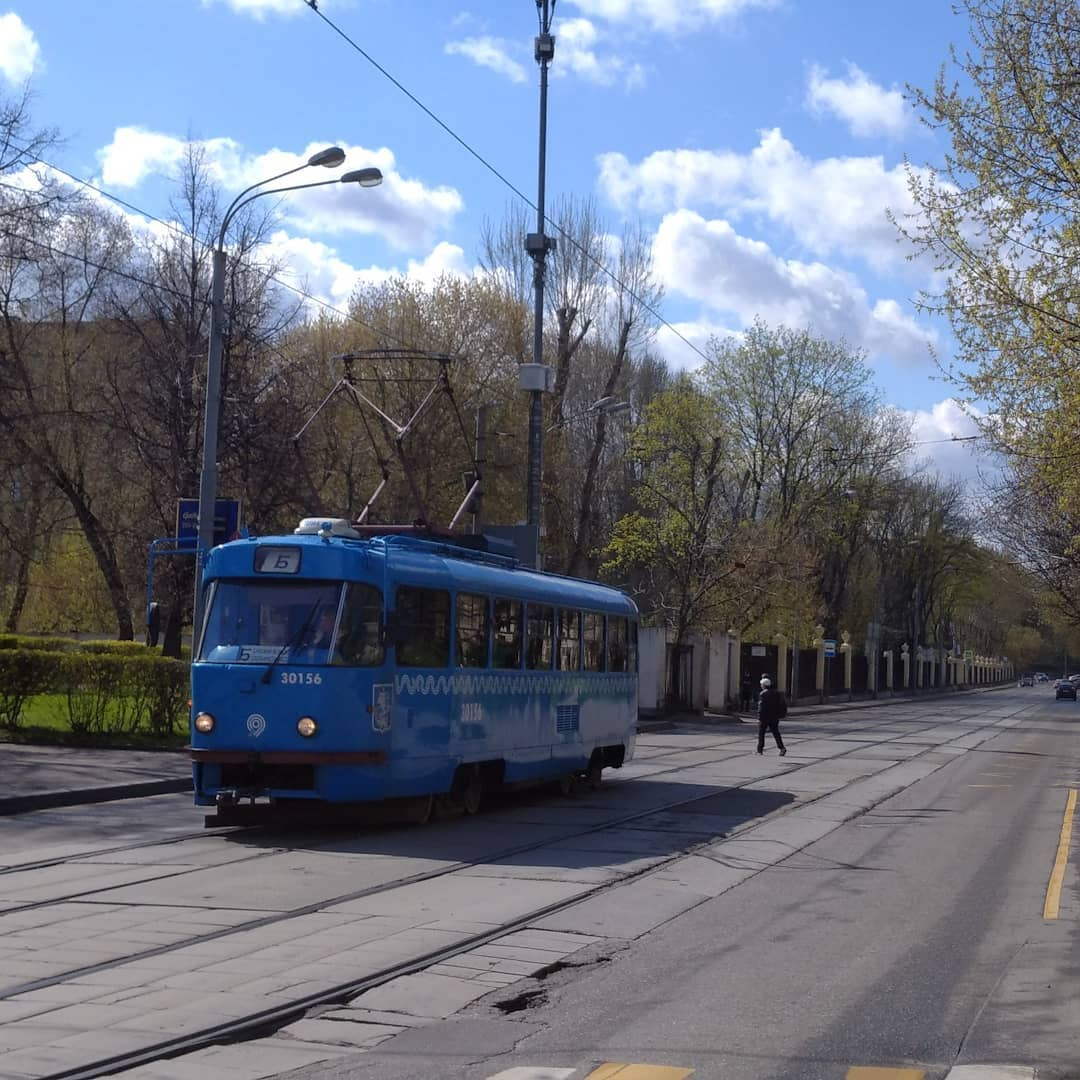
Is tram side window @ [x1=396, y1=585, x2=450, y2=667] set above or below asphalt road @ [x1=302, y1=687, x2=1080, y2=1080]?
above

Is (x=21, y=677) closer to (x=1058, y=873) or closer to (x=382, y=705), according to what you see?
(x=382, y=705)

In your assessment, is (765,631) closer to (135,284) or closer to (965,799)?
(135,284)

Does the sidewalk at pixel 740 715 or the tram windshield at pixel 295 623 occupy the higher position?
the tram windshield at pixel 295 623

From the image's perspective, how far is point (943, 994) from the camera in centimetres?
823

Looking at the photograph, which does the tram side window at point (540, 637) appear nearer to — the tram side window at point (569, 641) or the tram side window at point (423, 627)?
the tram side window at point (569, 641)

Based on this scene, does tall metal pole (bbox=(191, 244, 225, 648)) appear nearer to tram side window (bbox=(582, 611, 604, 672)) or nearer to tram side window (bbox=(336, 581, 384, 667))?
tram side window (bbox=(582, 611, 604, 672))

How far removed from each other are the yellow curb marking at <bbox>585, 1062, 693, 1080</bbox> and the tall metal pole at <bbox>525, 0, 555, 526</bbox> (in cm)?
2323

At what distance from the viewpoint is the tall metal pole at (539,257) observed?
3056 cm

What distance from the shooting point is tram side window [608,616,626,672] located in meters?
21.6

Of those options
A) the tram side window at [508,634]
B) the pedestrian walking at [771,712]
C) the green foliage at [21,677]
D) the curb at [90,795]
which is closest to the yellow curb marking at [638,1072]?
the tram side window at [508,634]

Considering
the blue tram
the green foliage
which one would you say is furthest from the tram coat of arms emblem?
the green foliage

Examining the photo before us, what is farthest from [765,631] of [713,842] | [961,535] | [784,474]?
[713,842]

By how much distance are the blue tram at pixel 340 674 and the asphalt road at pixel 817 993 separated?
3874 mm

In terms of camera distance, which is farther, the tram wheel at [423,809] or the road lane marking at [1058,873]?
the tram wheel at [423,809]
